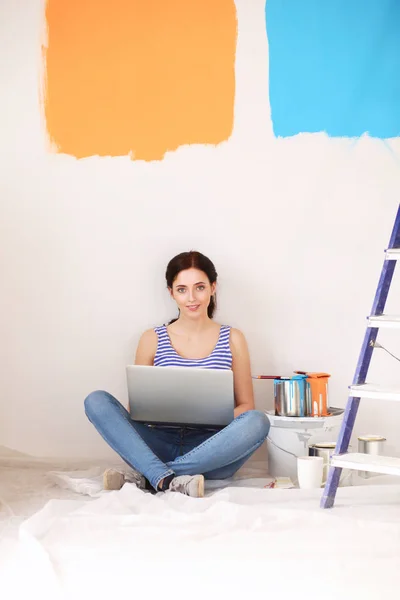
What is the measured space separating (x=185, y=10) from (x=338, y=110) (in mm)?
879

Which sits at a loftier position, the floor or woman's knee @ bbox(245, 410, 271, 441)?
woman's knee @ bbox(245, 410, 271, 441)

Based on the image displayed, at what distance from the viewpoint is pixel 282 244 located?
3535 mm

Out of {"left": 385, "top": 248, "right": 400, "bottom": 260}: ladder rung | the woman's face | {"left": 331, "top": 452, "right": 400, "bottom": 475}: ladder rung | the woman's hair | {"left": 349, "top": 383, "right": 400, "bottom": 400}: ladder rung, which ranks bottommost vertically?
{"left": 331, "top": 452, "right": 400, "bottom": 475}: ladder rung

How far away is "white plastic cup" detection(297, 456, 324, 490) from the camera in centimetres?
284

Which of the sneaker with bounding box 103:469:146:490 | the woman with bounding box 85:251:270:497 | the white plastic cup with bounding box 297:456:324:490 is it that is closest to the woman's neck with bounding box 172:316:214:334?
the woman with bounding box 85:251:270:497

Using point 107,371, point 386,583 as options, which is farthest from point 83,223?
point 386,583

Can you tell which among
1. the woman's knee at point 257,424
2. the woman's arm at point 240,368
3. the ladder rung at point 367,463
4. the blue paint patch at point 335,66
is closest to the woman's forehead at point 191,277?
the woman's arm at point 240,368

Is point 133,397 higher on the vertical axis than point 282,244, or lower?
lower

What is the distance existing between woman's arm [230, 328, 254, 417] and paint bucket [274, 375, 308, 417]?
18 cm

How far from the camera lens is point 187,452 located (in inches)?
122

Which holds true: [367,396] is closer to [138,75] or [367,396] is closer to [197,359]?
[197,359]

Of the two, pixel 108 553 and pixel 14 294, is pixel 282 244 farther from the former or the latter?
pixel 108 553

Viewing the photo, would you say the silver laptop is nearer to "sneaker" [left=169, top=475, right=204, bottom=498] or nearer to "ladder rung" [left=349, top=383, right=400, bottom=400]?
"sneaker" [left=169, top=475, right=204, bottom=498]

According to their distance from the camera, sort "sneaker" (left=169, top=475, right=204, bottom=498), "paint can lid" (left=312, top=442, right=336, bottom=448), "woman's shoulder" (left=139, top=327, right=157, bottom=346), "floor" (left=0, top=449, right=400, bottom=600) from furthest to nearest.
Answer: "woman's shoulder" (left=139, top=327, right=157, bottom=346)
"paint can lid" (left=312, top=442, right=336, bottom=448)
"sneaker" (left=169, top=475, right=204, bottom=498)
"floor" (left=0, top=449, right=400, bottom=600)
